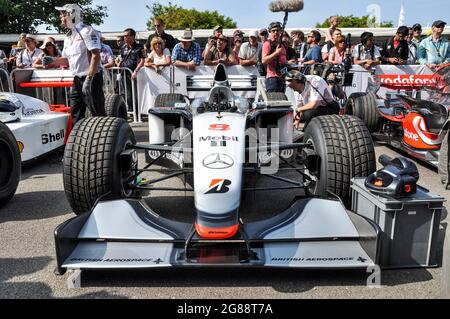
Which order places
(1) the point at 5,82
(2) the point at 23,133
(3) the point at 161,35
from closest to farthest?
1. (2) the point at 23,133
2. (1) the point at 5,82
3. (3) the point at 161,35

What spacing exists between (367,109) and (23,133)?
16.2 ft

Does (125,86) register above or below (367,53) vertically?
below

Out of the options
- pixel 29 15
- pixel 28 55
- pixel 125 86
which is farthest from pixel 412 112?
pixel 29 15

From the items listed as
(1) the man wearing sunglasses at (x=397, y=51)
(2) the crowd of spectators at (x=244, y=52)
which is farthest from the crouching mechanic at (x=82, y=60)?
(1) the man wearing sunglasses at (x=397, y=51)

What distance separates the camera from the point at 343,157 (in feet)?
10.6

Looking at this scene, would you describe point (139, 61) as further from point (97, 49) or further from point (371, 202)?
point (371, 202)

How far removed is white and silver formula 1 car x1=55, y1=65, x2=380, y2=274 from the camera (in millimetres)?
2555

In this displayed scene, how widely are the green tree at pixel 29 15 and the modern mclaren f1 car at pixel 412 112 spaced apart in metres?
24.4

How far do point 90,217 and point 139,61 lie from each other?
6.84 meters

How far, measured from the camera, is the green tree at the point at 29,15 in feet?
83.5

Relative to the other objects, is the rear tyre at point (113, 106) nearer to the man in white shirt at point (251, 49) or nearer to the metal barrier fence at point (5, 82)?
the metal barrier fence at point (5, 82)

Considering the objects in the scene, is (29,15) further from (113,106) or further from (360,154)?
(360,154)
